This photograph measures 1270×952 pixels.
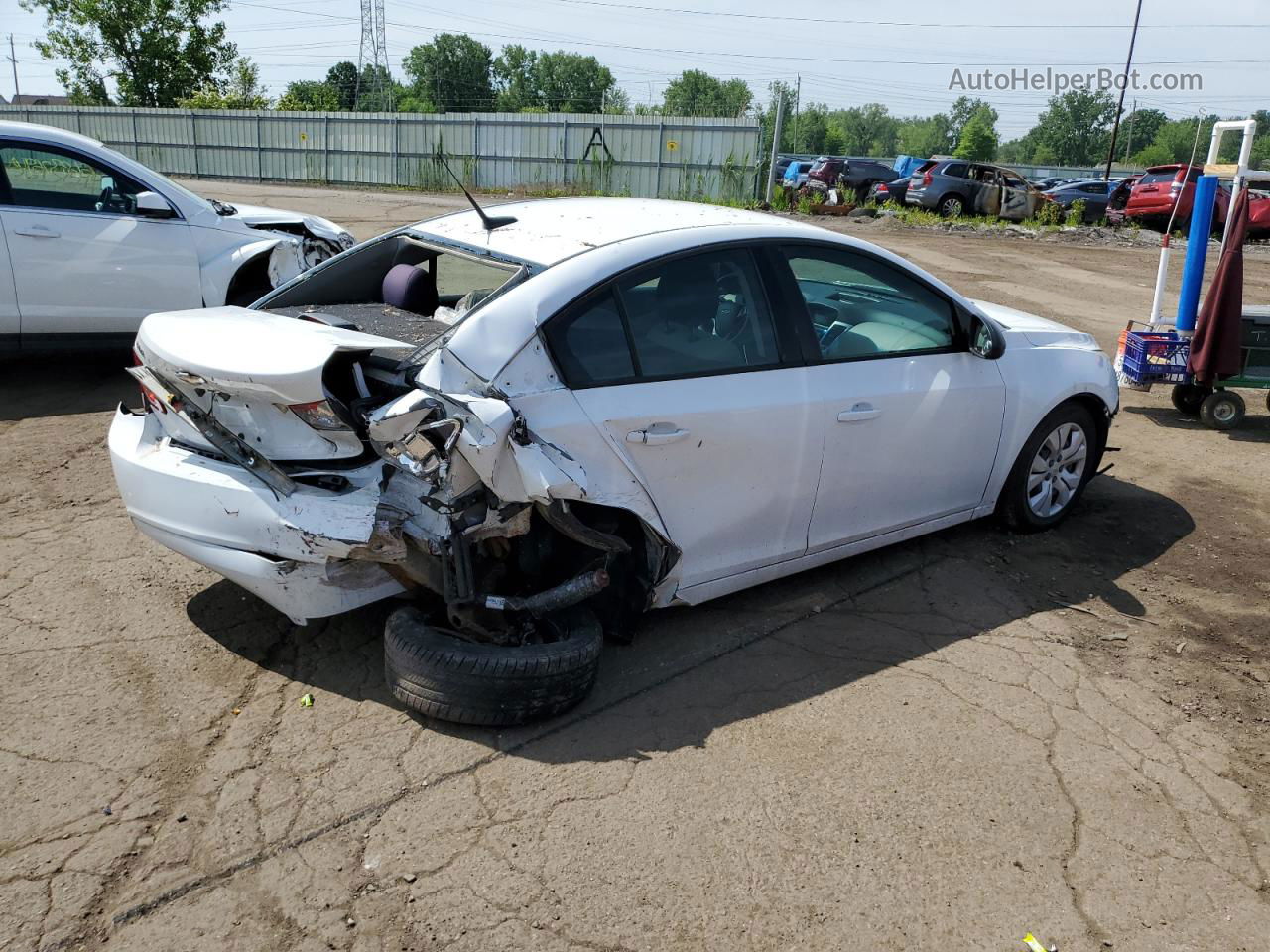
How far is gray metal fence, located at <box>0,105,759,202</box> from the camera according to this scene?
1077 inches

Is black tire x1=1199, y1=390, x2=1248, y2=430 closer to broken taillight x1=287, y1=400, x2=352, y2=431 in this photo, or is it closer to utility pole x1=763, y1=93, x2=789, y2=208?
broken taillight x1=287, y1=400, x2=352, y2=431

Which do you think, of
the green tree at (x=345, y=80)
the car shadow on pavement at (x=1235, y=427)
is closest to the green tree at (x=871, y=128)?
the green tree at (x=345, y=80)

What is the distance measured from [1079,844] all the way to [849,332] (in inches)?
86.1

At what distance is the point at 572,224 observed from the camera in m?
4.20

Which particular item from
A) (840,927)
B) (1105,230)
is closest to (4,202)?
(840,927)

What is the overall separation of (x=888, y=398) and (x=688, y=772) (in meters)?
1.86

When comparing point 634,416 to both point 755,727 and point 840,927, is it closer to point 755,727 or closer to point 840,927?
point 755,727

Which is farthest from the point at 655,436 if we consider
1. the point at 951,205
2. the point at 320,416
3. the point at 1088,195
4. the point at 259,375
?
the point at 1088,195

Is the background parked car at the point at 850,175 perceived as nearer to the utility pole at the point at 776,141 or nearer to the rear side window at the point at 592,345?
the utility pole at the point at 776,141

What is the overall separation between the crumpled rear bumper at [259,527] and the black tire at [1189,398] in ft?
21.9

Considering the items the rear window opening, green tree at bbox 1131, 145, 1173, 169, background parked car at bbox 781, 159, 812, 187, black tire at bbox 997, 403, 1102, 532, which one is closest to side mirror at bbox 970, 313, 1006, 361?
black tire at bbox 997, 403, 1102, 532

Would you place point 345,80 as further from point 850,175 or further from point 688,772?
point 688,772

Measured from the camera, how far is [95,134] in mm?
35094

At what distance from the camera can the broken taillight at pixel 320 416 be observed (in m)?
3.39
